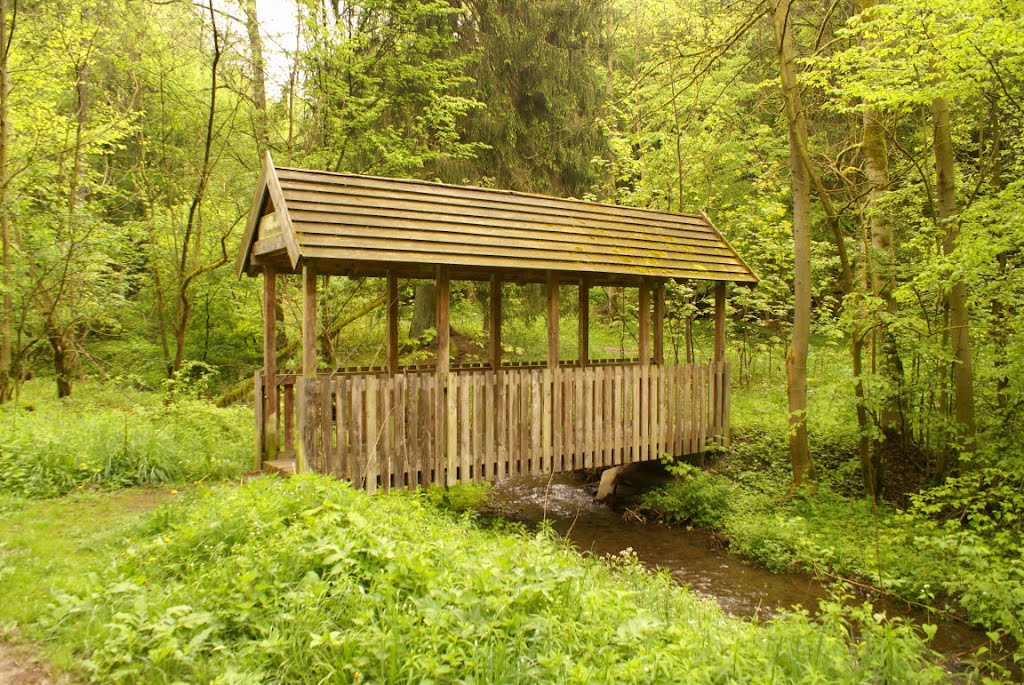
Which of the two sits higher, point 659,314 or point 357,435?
point 659,314

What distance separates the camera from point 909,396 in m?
8.95

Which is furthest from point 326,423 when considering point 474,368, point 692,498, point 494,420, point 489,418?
point 692,498

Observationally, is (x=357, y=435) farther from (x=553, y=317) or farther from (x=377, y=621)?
(x=377, y=621)

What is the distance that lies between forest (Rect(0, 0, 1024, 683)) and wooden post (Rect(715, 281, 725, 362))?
4.28 ft

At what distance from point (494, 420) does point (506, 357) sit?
30.0 ft

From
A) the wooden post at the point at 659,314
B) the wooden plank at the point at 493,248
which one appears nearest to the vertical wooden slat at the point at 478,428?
the wooden plank at the point at 493,248

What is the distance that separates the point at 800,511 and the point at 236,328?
13379 mm

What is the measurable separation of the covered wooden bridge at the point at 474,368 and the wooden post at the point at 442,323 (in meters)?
0.02

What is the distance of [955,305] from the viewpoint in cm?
761

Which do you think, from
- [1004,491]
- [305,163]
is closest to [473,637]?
[1004,491]

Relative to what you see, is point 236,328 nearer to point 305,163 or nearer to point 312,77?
point 305,163

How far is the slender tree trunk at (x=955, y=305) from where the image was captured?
7.55 metres

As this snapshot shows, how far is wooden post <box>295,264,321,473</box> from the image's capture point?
21.4 feet

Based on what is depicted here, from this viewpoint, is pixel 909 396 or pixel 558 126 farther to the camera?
pixel 558 126
